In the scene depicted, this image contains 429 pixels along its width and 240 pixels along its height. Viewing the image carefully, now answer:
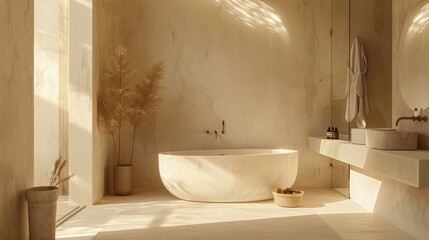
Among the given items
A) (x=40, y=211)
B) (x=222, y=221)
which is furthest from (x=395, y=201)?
(x=40, y=211)

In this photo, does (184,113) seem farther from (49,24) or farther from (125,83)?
(49,24)

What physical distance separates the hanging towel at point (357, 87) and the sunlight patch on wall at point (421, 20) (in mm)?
1001

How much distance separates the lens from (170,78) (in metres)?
4.70

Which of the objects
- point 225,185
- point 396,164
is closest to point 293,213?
point 225,185

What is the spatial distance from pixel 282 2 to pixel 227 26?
29.2 inches

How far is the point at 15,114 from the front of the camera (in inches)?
90.4

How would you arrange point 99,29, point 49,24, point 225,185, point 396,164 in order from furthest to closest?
1. point 49,24
2. point 99,29
3. point 225,185
4. point 396,164

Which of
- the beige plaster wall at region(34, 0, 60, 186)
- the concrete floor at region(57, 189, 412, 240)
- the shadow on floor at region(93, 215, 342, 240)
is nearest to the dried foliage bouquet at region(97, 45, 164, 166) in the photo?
the beige plaster wall at region(34, 0, 60, 186)

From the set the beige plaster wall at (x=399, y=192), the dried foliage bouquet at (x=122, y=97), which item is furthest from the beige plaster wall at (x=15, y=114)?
the beige plaster wall at (x=399, y=192)

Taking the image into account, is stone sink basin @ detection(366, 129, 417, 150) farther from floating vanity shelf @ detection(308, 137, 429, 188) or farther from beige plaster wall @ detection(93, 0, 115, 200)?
beige plaster wall @ detection(93, 0, 115, 200)

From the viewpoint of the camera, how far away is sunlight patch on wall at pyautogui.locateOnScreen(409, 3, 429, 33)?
2683mm

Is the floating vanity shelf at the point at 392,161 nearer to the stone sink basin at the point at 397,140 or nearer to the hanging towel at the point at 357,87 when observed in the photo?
the stone sink basin at the point at 397,140

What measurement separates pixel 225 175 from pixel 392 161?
5.34 ft

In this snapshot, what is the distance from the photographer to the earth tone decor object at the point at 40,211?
7.89 ft
